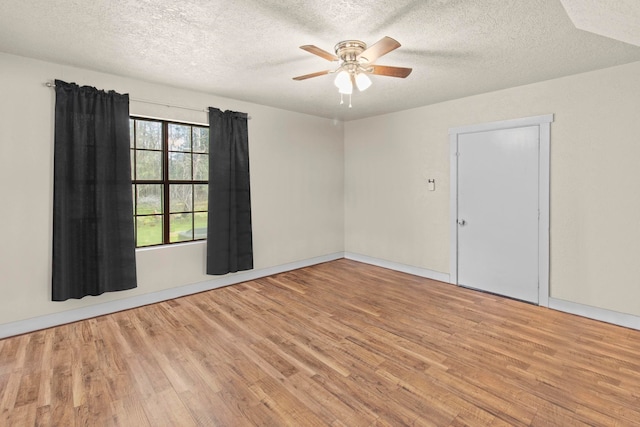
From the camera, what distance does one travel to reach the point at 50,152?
3.15 meters

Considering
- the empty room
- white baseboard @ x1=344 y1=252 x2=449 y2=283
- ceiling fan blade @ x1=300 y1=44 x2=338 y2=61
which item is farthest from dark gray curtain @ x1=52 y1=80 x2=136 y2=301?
white baseboard @ x1=344 y1=252 x2=449 y2=283

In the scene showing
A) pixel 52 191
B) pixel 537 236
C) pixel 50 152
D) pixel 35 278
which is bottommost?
pixel 35 278

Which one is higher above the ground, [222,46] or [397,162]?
[222,46]

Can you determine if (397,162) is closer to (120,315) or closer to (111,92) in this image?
(111,92)

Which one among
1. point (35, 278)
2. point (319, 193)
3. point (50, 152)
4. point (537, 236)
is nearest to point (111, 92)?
point (50, 152)

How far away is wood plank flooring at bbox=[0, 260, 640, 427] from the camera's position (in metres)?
1.98

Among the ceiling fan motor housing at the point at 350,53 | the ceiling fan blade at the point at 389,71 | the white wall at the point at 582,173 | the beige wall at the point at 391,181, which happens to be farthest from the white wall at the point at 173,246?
the ceiling fan blade at the point at 389,71

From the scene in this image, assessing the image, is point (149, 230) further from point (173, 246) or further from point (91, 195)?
point (91, 195)

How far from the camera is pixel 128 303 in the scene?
12.1 ft

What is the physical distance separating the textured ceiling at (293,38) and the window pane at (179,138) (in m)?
0.58

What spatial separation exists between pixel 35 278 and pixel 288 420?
2.88 metres

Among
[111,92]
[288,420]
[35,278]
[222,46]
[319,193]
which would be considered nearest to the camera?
[288,420]

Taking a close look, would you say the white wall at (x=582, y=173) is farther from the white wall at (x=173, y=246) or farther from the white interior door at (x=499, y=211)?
the white wall at (x=173, y=246)

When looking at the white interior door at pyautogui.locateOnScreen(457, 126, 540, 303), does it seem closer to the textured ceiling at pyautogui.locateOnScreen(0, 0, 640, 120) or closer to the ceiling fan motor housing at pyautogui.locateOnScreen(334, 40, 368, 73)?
the textured ceiling at pyautogui.locateOnScreen(0, 0, 640, 120)
